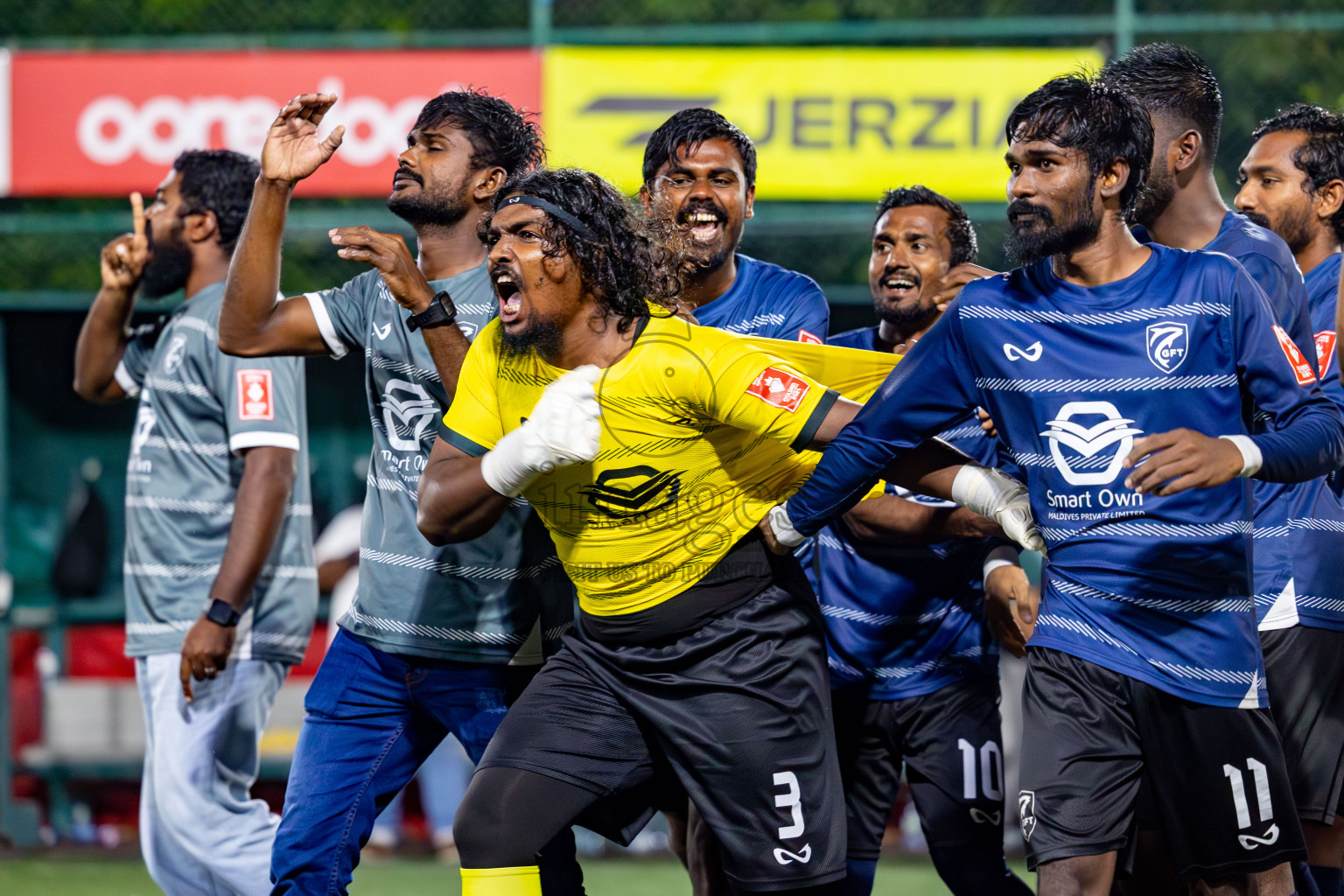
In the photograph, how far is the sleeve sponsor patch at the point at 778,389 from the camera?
3459 mm

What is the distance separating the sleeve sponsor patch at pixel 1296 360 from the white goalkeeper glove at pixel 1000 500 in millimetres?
648

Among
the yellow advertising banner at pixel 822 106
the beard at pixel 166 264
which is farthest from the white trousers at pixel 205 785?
the yellow advertising banner at pixel 822 106

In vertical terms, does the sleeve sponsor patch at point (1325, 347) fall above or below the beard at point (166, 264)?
below

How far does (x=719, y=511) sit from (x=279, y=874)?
1.54 meters

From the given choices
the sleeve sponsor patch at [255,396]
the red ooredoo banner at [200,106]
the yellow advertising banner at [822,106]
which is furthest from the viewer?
the red ooredoo banner at [200,106]

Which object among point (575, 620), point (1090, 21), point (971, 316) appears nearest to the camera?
point (971, 316)

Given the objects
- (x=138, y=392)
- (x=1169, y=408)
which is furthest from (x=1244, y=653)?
(x=138, y=392)

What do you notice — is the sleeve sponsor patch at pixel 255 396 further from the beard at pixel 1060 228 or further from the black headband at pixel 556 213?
the beard at pixel 1060 228

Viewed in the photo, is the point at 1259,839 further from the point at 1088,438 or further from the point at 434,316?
the point at 434,316

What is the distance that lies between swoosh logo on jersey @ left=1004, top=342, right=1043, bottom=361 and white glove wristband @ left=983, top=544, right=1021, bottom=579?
2.84ft

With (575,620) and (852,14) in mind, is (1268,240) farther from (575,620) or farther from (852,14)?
(852,14)

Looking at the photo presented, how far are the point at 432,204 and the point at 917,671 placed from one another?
6.41ft

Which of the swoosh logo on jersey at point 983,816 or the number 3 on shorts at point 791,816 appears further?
the swoosh logo on jersey at point 983,816

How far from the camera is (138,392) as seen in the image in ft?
18.3
